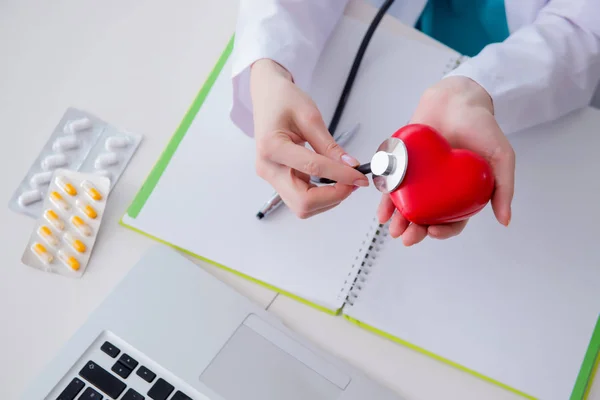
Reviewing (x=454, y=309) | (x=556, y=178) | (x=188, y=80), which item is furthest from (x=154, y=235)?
(x=556, y=178)

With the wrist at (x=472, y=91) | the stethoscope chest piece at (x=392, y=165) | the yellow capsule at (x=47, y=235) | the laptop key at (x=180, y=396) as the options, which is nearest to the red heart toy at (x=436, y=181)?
the stethoscope chest piece at (x=392, y=165)

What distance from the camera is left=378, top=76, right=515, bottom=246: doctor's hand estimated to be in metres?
0.47

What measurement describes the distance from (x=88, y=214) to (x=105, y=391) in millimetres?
192

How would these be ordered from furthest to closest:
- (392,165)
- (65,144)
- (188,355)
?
(65,144)
(188,355)
(392,165)

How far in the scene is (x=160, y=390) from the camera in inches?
20.3

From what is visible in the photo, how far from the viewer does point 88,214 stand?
1.96 feet

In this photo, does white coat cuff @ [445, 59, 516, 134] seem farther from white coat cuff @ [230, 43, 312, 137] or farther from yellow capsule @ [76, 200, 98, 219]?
yellow capsule @ [76, 200, 98, 219]

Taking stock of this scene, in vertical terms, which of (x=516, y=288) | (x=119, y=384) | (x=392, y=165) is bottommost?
(x=516, y=288)

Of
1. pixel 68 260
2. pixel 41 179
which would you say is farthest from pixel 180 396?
pixel 41 179

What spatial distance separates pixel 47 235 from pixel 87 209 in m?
0.05

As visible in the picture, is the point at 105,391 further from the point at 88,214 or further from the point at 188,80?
the point at 188,80

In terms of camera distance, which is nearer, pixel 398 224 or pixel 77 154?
pixel 398 224

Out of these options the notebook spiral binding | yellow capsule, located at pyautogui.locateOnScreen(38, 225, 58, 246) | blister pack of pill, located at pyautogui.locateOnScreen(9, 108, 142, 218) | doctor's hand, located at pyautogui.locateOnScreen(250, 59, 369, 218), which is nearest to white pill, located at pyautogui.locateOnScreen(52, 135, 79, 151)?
blister pack of pill, located at pyautogui.locateOnScreen(9, 108, 142, 218)

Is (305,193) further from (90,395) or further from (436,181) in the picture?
(90,395)
